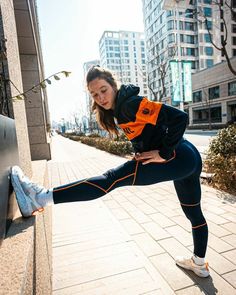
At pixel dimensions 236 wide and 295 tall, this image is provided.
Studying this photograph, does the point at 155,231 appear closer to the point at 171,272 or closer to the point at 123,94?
the point at 171,272

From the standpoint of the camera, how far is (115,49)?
339 feet


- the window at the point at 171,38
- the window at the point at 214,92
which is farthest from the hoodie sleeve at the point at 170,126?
the window at the point at 171,38

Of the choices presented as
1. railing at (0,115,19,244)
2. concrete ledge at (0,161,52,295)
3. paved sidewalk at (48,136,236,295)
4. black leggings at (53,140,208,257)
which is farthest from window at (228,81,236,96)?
concrete ledge at (0,161,52,295)

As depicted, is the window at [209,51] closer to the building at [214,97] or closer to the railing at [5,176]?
the building at [214,97]

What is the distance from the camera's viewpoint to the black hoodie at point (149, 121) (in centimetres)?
173

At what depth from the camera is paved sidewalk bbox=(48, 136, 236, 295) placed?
2.10 meters

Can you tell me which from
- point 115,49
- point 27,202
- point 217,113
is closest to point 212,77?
point 217,113

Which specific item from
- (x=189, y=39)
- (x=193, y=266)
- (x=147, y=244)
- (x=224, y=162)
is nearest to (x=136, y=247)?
(x=147, y=244)

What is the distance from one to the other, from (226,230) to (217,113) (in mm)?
36256

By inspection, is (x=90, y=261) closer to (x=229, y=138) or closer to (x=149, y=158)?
(x=149, y=158)

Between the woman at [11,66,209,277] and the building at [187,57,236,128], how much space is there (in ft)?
108

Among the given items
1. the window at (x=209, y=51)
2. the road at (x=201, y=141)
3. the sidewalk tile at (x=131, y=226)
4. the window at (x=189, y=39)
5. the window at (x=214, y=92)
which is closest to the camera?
the sidewalk tile at (x=131, y=226)

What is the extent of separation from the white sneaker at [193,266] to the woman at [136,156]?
0.79 meters

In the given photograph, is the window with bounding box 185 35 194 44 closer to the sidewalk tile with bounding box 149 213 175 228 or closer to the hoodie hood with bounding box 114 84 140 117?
the sidewalk tile with bounding box 149 213 175 228
